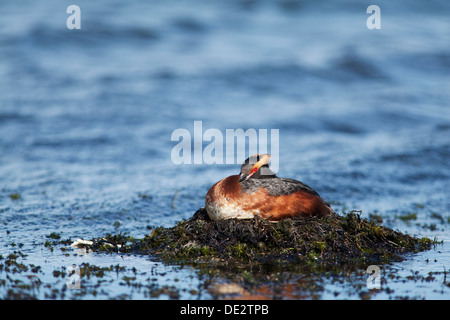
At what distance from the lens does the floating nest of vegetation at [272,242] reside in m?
7.51

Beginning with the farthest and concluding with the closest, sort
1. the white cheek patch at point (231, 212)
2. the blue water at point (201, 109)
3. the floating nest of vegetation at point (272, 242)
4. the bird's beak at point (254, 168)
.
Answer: the blue water at point (201, 109)
the bird's beak at point (254, 168)
the white cheek patch at point (231, 212)
the floating nest of vegetation at point (272, 242)

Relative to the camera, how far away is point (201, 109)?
18.6 m

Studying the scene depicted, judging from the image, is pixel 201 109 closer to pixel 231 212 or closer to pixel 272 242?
pixel 231 212

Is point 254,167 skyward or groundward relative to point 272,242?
skyward

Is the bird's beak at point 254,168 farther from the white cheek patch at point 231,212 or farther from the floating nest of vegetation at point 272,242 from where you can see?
the floating nest of vegetation at point 272,242

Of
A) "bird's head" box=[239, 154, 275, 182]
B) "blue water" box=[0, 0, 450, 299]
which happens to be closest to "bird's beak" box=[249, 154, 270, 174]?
"bird's head" box=[239, 154, 275, 182]

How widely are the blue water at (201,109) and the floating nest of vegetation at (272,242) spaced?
1.39 ft

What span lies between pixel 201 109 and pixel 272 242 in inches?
445

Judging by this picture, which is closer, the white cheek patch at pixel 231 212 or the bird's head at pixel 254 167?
the white cheek patch at pixel 231 212

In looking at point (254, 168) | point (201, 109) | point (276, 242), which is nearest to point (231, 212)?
point (254, 168)

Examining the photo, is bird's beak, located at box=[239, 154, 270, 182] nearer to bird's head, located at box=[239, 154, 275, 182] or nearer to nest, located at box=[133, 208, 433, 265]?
bird's head, located at box=[239, 154, 275, 182]

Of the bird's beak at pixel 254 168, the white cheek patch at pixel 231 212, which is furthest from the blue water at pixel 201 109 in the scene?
the bird's beak at pixel 254 168

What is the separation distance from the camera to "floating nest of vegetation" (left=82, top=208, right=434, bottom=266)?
751 cm

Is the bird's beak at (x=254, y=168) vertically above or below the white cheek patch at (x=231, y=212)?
above
